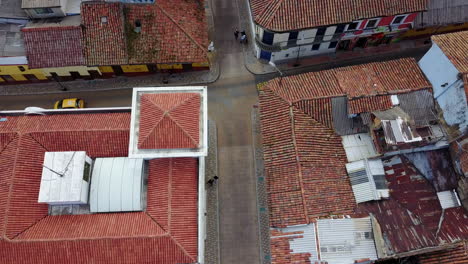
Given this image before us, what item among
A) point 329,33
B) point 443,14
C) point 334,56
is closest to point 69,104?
point 329,33

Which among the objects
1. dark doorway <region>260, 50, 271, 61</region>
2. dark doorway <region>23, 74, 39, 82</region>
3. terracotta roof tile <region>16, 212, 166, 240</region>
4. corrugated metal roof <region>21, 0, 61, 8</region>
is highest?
corrugated metal roof <region>21, 0, 61, 8</region>

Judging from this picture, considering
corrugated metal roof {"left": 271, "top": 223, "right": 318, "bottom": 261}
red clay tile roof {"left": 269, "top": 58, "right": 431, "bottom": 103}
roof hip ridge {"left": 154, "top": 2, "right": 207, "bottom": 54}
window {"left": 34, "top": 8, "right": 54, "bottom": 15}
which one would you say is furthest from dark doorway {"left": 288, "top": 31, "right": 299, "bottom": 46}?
window {"left": 34, "top": 8, "right": 54, "bottom": 15}

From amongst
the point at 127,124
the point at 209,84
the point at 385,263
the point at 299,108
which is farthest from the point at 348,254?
the point at 209,84

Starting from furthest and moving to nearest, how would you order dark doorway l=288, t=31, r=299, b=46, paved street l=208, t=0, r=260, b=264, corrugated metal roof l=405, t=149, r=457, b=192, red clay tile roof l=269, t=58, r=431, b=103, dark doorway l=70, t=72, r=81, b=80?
dark doorway l=70, t=72, r=81, b=80, dark doorway l=288, t=31, r=299, b=46, paved street l=208, t=0, r=260, b=264, red clay tile roof l=269, t=58, r=431, b=103, corrugated metal roof l=405, t=149, r=457, b=192

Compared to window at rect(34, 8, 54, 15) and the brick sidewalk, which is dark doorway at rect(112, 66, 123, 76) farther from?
the brick sidewalk

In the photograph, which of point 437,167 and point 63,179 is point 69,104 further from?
point 437,167
